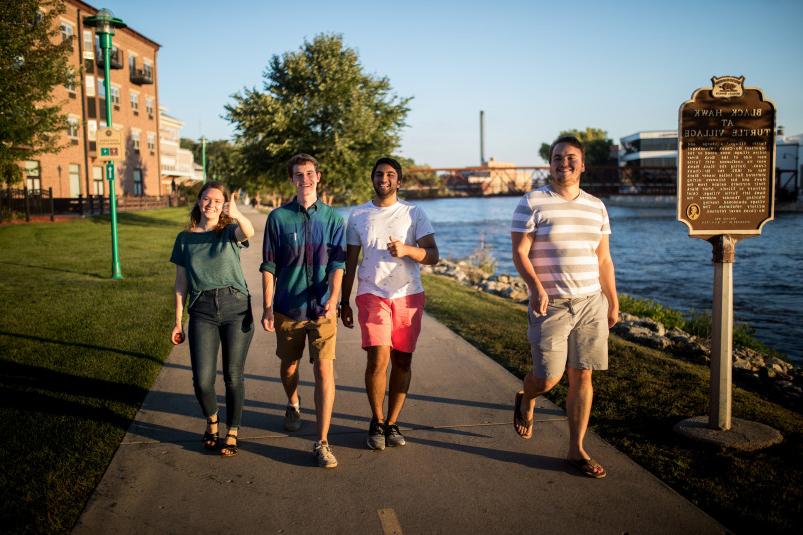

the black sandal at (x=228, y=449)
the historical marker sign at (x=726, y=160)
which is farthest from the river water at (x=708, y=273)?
the black sandal at (x=228, y=449)

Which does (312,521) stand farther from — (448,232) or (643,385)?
(448,232)

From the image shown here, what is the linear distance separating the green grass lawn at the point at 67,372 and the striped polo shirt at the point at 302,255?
1.60 metres

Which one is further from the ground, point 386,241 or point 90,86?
point 90,86

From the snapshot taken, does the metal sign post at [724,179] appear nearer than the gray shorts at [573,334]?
No

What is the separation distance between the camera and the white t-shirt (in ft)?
14.9

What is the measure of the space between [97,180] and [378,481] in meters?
44.3

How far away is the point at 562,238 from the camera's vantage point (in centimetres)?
421

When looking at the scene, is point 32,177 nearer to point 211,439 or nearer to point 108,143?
point 108,143

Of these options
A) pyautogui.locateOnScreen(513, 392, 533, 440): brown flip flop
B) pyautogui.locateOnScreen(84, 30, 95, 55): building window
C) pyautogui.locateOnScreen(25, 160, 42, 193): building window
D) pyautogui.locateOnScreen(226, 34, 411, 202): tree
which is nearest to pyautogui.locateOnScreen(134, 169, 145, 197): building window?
pyautogui.locateOnScreen(84, 30, 95, 55): building window

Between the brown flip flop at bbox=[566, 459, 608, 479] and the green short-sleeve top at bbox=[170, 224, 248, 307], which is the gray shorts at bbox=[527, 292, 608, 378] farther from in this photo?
the green short-sleeve top at bbox=[170, 224, 248, 307]

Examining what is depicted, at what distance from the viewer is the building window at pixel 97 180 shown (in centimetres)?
4309

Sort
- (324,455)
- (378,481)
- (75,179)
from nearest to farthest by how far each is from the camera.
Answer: (378,481) → (324,455) → (75,179)

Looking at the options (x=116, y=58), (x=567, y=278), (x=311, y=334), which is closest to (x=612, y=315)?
(x=567, y=278)

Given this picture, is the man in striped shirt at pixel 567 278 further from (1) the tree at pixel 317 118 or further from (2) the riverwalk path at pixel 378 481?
(1) the tree at pixel 317 118
